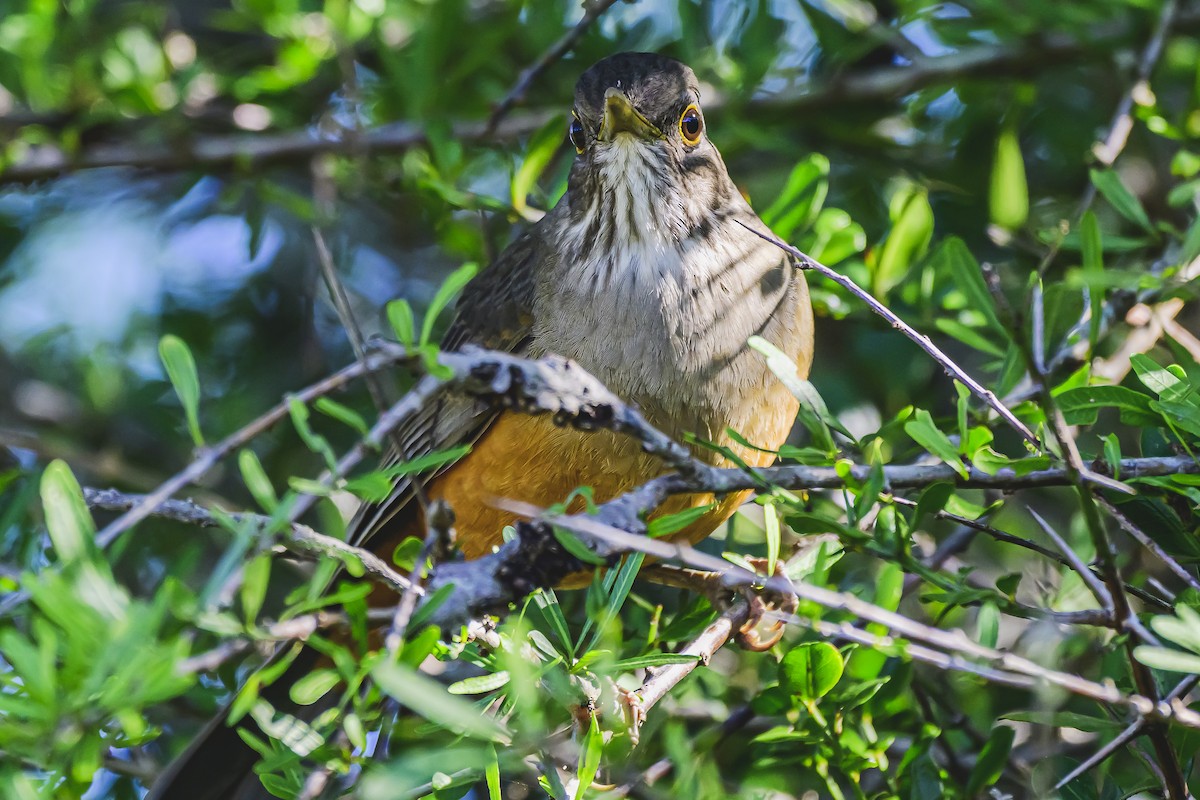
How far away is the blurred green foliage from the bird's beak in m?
0.38

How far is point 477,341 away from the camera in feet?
14.8

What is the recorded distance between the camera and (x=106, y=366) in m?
5.48

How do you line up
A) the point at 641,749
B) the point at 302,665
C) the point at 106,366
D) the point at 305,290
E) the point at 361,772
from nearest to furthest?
the point at 361,772 → the point at 641,749 → the point at 302,665 → the point at 106,366 → the point at 305,290

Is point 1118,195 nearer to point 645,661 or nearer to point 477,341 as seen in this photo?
point 645,661

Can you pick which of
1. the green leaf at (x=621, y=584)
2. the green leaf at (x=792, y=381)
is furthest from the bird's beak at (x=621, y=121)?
the green leaf at (x=621, y=584)

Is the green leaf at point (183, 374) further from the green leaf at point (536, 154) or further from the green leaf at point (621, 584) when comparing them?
the green leaf at point (536, 154)

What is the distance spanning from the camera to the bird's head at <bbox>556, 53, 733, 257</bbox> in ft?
13.8

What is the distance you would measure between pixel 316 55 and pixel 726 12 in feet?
6.05

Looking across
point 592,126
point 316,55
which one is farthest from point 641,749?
point 316,55

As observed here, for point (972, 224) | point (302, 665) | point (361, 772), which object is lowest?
point (302, 665)

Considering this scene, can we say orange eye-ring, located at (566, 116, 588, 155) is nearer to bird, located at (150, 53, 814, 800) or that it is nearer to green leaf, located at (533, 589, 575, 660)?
bird, located at (150, 53, 814, 800)

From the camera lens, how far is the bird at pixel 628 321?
3826 mm

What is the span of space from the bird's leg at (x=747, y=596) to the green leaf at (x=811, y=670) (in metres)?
0.45

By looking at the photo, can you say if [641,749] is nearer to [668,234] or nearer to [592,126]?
[668,234]
